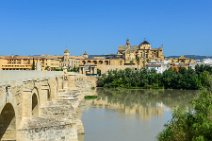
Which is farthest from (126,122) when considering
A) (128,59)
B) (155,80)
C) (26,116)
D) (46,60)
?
(128,59)

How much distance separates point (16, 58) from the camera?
7156 cm

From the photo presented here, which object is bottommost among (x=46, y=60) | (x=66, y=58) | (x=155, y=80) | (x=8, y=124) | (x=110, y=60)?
(x=8, y=124)

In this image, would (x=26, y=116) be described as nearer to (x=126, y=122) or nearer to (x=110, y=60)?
(x=126, y=122)

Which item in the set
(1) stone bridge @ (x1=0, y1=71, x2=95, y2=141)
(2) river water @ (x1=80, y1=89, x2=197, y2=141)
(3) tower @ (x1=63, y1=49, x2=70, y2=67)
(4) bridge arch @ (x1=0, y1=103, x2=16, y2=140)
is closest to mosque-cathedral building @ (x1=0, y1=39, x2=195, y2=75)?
(3) tower @ (x1=63, y1=49, x2=70, y2=67)

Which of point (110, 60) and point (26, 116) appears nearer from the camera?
point (26, 116)

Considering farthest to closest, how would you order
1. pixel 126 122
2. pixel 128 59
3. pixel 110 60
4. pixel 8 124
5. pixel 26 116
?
1. pixel 128 59
2. pixel 110 60
3. pixel 126 122
4. pixel 26 116
5. pixel 8 124

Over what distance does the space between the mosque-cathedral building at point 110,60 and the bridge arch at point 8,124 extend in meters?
50.8

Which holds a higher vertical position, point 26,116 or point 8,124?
point 26,116

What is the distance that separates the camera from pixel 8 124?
10.5m

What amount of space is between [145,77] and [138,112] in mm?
24633

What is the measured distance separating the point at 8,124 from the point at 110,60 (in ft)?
223

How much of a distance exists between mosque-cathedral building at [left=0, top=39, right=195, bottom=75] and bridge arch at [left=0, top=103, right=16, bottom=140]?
167ft

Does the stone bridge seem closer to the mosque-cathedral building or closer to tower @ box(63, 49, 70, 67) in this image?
the mosque-cathedral building

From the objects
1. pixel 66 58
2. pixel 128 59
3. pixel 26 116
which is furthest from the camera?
pixel 128 59
